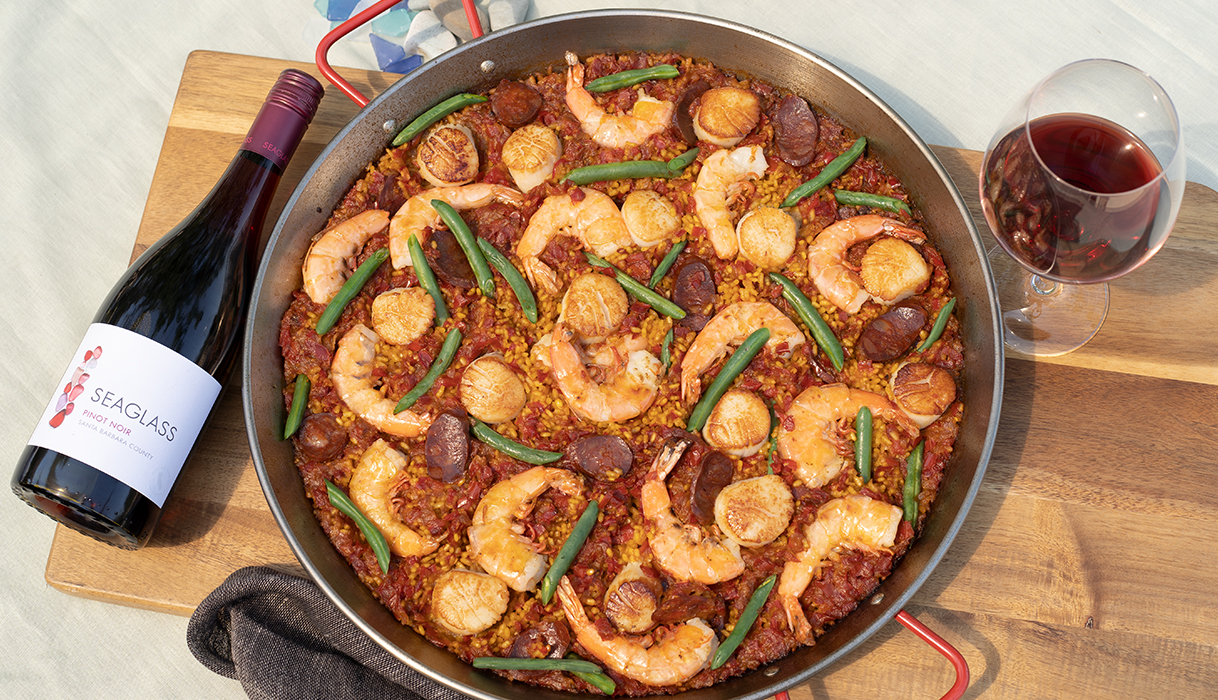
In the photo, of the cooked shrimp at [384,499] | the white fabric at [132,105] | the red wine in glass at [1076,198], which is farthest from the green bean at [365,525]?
the red wine in glass at [1076,198]

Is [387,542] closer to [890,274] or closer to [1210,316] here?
[890,274]

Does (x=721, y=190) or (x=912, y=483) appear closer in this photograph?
(x=912, y=483)

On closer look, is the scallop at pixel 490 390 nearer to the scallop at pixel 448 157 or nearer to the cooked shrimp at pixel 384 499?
the cooked shrimp at pixel 384 499

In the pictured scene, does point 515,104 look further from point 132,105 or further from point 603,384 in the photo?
point 132,105

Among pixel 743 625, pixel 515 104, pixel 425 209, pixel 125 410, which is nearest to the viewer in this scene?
pixel 125 410

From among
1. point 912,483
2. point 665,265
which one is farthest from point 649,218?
point 912,483

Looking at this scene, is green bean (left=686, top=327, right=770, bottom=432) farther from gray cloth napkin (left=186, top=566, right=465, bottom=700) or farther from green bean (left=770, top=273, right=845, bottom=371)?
gray cloth napkin (left=186, top=566, right=465, bottom=700)
